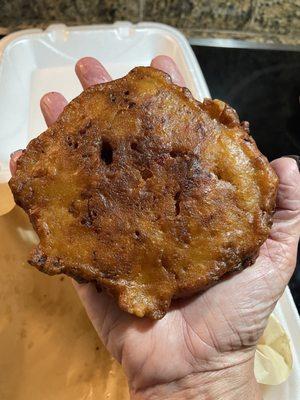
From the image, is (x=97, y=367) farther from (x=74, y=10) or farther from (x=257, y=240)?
(x=74, y=10)

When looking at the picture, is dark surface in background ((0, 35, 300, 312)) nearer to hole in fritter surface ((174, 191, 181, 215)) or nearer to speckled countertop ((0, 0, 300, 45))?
speckled countertop ((0, 0, 300, 45))

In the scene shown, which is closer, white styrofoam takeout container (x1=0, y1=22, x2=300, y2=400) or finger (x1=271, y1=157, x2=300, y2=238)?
finger (x1=271, y1=157, x2=300, y2=238)

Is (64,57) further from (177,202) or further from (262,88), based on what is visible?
(177,202)

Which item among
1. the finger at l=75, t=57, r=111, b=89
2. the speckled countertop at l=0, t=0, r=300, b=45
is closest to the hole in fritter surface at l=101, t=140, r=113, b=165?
the finger at l=75, t=57, r=111, b=89

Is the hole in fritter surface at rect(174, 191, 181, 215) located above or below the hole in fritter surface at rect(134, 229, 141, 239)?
above

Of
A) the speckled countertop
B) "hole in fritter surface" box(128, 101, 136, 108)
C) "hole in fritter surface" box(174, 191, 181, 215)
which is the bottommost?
the speckled countertop

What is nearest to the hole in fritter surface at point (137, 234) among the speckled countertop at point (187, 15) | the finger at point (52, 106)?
the finger at point (52, 106)

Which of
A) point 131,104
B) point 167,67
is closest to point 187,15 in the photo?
point 167,67
